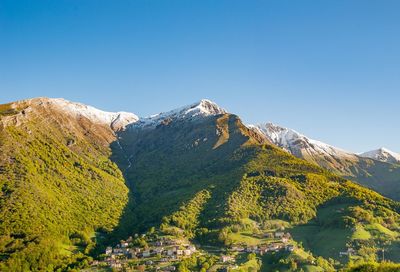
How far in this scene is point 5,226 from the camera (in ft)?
563

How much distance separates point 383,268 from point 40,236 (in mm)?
117250

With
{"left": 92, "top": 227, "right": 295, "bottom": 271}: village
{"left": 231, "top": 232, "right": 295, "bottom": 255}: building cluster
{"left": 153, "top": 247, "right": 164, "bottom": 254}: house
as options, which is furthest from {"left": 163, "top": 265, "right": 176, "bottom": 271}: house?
{"left": 231, "top": 232, "right": 295, "bottom": 255}: building cluster

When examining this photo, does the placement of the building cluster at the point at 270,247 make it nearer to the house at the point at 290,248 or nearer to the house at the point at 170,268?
the house at the point at 290,248

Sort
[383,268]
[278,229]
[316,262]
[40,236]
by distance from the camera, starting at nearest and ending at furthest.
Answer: [383,268]
[316,262]
[40,236]
[278,229]

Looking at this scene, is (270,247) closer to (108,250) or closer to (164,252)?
(164,252)

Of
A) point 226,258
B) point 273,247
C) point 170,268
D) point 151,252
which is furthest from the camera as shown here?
point 273,247

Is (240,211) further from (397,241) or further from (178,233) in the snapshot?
(397,241)

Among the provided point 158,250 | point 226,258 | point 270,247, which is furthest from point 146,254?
point 270,247

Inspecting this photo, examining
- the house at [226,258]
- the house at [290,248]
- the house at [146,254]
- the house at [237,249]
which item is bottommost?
the house at [226,258]

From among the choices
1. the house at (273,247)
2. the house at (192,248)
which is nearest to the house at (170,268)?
the house at (192,248)

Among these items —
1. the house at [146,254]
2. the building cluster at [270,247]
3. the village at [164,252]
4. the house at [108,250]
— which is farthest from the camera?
the house at [108,250]

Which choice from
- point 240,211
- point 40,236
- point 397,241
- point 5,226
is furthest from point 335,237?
point 5,226

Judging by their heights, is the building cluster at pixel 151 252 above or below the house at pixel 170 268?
above

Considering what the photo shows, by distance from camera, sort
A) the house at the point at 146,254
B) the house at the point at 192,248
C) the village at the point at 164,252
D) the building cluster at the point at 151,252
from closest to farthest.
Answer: the village at the point at 164,252 → the building cluster at the point at 151,252 → the house at the point at 146,254 → the house at the point at 192,248
